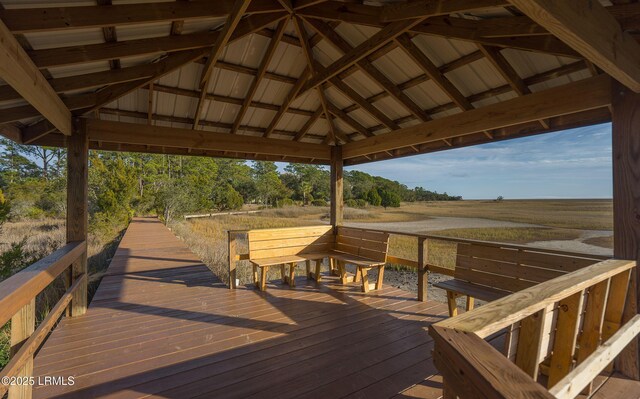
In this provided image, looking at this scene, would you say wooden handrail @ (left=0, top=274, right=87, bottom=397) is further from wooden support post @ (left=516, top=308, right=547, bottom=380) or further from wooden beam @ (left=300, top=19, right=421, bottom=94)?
wooden beam @ (left=300, top=19, right=421, bottom=94)

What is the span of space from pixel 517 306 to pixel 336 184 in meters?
4.65

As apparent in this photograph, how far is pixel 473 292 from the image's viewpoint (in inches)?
127

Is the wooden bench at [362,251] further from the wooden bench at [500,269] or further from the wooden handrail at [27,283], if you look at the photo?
the wooden handrail at [27,283]

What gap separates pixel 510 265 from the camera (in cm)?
323

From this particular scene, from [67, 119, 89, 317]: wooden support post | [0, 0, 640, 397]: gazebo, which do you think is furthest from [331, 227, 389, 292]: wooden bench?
[67, 119, 89, 317]: wooden support post

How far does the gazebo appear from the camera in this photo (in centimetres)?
193

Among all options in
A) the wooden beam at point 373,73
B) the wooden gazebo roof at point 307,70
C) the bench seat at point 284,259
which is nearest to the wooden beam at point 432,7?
the wooden gazebo roof at point 307,70

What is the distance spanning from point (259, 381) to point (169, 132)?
3607mm

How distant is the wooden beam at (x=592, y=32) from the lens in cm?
138

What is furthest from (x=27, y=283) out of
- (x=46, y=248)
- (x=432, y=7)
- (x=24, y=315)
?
(x=46, y=248)

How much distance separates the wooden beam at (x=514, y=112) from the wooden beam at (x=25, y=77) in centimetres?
411

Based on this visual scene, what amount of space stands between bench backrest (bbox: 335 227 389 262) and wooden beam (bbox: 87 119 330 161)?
154 cm

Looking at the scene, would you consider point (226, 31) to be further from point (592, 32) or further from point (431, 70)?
point (592, 32)

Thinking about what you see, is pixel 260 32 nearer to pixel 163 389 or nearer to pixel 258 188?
pixel 163 389
